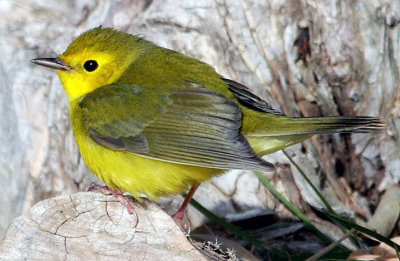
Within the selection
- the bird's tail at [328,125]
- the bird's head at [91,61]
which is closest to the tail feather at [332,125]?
the bird's tail at [328,125]

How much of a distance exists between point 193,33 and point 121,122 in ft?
4.46

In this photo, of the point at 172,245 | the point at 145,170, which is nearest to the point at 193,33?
the point at 145,170

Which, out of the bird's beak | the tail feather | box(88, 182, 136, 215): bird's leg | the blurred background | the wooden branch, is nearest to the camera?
the wooden branch

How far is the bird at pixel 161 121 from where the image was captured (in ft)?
13.4

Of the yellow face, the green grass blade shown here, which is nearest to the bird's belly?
the yellow face

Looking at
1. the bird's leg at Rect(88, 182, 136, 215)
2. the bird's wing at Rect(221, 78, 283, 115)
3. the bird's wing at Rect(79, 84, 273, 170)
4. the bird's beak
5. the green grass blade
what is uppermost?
the bird's beak

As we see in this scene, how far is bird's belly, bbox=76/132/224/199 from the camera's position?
4.07 metres

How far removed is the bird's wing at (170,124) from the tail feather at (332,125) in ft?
1.04

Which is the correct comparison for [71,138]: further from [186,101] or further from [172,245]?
[172,245]

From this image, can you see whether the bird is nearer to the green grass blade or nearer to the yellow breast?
the yellow breast

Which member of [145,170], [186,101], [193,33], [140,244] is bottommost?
[140,244]

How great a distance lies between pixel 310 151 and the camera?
18.3 feet

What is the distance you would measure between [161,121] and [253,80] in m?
1.37

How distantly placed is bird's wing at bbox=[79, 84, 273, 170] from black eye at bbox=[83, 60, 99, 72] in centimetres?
15
